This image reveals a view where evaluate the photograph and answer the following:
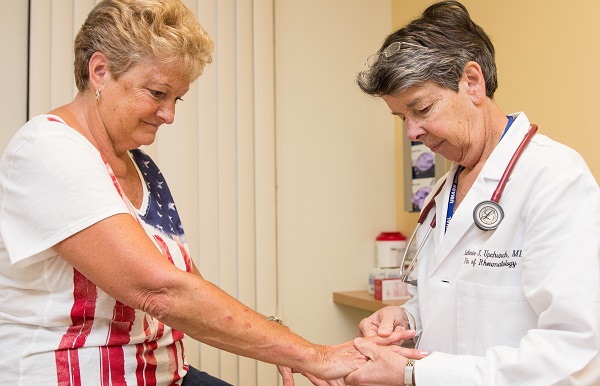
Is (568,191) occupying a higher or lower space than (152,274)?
higher

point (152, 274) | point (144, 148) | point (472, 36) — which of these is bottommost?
point (152, 274)

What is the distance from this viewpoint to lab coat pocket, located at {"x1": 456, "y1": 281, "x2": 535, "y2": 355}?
126cm

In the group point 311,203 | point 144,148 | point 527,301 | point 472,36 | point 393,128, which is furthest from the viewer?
point 393,128

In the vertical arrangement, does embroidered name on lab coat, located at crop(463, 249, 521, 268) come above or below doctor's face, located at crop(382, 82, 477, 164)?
below

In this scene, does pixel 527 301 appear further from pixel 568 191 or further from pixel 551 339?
pixel 568 191

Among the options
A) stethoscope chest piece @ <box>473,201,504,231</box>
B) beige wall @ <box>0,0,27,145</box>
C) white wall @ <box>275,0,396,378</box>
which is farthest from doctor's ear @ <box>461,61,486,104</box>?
beige wall @ <box>0,0,27,145</box>

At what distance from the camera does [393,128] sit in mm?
2916

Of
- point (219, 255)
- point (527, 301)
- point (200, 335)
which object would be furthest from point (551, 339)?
point (219, 255)

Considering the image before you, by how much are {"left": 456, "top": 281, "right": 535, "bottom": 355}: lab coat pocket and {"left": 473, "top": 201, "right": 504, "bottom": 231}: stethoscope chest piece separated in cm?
13

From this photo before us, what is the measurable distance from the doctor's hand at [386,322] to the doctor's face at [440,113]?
18.1 inches

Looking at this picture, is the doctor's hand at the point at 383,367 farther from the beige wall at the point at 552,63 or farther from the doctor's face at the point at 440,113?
the beige wall at the point at 552,63

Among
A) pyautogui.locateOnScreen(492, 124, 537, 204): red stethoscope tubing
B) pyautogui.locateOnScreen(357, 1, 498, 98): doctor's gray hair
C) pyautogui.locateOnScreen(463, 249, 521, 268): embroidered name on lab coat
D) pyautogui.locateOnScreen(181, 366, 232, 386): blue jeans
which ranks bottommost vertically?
pyautogui.locateOnScreen(181, 366, 232, 386): blue jeans

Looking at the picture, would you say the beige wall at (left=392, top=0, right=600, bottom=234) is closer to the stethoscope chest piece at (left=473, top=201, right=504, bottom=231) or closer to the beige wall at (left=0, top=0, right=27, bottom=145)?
the stethoscope chest piece at (left=473, top=201, right=504, bottom=231)

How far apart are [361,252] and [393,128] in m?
0.61
